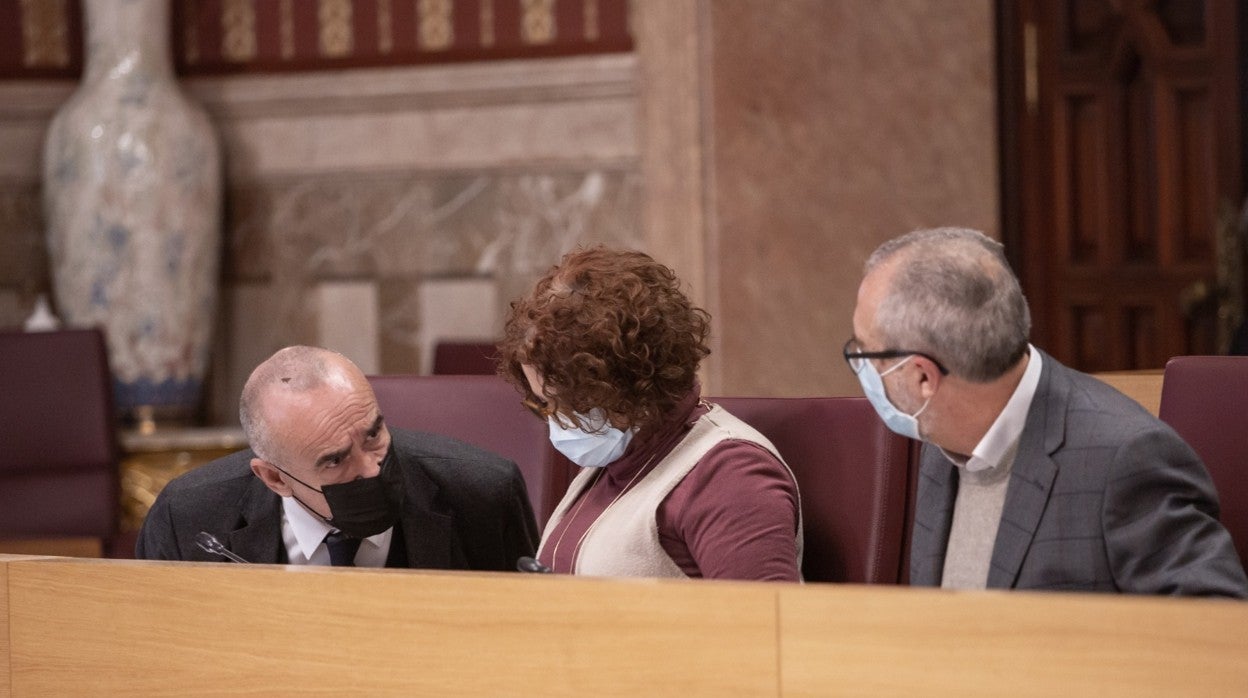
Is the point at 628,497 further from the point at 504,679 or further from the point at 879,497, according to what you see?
the point at 504,679

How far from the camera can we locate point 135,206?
197 inches

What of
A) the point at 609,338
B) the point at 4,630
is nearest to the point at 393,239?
the point at 609,338

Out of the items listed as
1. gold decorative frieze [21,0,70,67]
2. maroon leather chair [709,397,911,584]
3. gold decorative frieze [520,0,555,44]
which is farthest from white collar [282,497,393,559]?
gold decorative frieze [21,0,70,67]

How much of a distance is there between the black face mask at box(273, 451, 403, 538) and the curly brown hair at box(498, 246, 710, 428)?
323 millimetres

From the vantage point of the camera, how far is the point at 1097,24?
5055mm

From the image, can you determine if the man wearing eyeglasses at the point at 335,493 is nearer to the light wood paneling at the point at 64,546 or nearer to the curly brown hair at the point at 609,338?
the curly brown hair at the point at 609,338

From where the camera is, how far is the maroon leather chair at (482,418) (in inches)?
109

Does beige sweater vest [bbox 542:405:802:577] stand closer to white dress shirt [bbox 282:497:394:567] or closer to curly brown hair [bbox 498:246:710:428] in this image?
curly brown hair [bbox 498:246:710:428]

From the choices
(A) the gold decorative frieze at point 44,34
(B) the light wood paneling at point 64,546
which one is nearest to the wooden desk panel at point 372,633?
(B) the light wood paneling at point 64,546

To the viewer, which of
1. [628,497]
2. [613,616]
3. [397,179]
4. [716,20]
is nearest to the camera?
[613,616]

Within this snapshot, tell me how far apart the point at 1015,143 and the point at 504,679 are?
12.6 feet

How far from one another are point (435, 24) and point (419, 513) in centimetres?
318

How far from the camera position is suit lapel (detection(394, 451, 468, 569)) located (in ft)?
8.27

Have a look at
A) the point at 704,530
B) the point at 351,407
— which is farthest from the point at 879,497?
the point at 351,407
